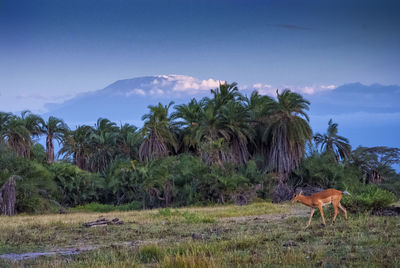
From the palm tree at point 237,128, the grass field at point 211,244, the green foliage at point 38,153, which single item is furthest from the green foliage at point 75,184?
the grass field at point 211,244

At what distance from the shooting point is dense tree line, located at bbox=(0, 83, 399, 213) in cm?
3588

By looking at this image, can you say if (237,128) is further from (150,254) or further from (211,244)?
(150,254)

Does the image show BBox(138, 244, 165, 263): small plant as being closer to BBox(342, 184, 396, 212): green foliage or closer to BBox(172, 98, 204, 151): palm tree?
BBox(342, 184, 396, 212): green foliage

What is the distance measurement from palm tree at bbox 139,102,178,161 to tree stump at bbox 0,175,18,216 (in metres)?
15.6

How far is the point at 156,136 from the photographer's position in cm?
4428

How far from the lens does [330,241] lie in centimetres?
1092

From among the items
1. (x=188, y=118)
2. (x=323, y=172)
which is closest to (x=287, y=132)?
(x=323, y=172)

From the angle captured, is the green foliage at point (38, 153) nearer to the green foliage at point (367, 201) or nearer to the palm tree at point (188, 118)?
the palm tree at point (188, 118)

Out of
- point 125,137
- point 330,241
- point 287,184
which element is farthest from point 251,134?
point 330,241

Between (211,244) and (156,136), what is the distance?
33926mm

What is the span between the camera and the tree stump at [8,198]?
93.7 feet

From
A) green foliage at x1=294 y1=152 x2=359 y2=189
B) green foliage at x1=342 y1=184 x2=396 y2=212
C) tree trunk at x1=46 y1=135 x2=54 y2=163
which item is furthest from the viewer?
tree trunk at x1=46 y1=135 x2=54 y2=163

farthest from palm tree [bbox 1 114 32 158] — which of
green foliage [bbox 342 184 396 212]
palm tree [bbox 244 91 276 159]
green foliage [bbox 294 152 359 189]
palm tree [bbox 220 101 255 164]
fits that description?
green foliage [bbox 342 184 396 212]

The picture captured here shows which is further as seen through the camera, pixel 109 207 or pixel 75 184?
pixel 75 184
